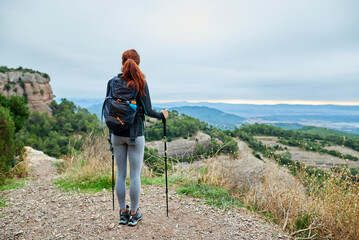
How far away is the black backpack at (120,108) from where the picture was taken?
2.42 meters

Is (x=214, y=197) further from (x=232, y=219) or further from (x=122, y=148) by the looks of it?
(x=122, y=148)

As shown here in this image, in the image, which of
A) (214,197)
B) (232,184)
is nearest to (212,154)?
(232,184)

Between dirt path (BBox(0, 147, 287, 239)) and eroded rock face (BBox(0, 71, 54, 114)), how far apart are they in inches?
2156

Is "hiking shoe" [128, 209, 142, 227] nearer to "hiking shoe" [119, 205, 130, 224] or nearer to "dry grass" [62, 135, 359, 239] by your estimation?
"hiking shoe" [119, 205, 130, 224]

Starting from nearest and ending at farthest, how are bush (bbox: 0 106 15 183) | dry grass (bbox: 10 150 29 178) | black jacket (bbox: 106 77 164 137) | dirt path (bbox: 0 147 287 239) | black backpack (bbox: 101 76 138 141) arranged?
black backpack (bbox: 101 76 138 141)
black jacket (bbox: 106 77 164 137)
dirt path (bbox: 0 147 287 239)
bush (bbox: 0 106 15 183)
dry grass (bbox: 10 150 29 178)

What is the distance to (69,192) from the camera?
4527 mm

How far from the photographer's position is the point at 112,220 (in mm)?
3066

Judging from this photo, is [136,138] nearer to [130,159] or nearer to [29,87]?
[130,159]

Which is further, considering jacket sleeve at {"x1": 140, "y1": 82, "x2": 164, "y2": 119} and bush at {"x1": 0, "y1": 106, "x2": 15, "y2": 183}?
bush at {"x1": 0, "y1": 106, "x2": 15, "y2": 183}

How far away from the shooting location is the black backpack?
2418 millimetres

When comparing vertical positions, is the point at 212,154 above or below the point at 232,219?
above

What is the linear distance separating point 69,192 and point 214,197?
3166mm

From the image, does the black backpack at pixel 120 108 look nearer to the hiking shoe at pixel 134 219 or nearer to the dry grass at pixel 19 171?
the hiking shoe at pixel 134 219

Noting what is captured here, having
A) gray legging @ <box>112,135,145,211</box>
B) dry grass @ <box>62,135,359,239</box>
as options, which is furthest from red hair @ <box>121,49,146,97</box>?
dry grass @ <box>62,135,359,239</box>
